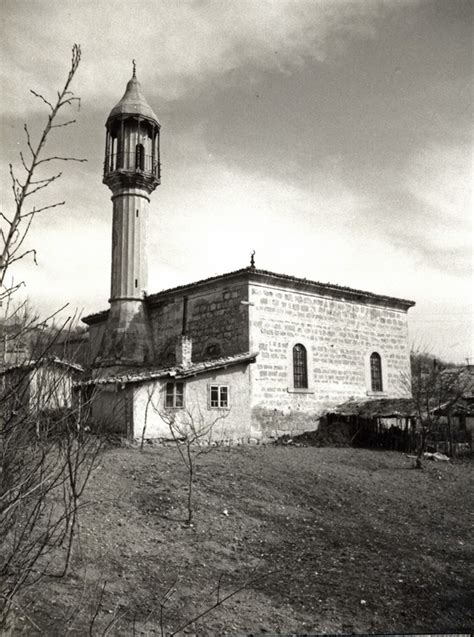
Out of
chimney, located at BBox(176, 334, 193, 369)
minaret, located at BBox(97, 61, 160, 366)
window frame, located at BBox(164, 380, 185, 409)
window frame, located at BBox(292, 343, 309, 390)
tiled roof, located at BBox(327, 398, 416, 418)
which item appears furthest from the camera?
minaret, located at BBox(97, 61, 160, 366)

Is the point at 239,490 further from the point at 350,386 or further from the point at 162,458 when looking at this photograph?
the point at 350,386

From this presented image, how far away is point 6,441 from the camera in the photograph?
108 inches

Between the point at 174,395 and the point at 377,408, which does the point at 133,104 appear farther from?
the point at 377,408

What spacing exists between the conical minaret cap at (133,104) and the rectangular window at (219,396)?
10876mm

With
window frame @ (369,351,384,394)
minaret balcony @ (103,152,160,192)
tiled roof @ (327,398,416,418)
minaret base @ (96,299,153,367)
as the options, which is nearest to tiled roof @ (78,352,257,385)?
minaret base @ (96,299,153,367)

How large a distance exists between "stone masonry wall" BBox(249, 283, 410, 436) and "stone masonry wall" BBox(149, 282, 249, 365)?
0.50 meters

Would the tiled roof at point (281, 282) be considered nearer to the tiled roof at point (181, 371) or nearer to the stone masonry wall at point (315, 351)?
the stone masonry wall at point (315, 351)

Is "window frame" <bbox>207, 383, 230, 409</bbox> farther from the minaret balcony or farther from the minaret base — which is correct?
the minaret balcony

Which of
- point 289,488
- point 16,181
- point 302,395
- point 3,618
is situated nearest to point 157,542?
point 289,488

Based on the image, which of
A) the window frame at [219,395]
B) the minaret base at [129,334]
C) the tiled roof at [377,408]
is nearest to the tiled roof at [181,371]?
the window frame at [219,395]

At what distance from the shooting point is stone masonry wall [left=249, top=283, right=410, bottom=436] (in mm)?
18531

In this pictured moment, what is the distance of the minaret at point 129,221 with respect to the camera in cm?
2059

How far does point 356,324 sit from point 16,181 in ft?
66.5

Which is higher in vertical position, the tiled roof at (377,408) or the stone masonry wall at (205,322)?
the stone masonry wall at (205,322)
